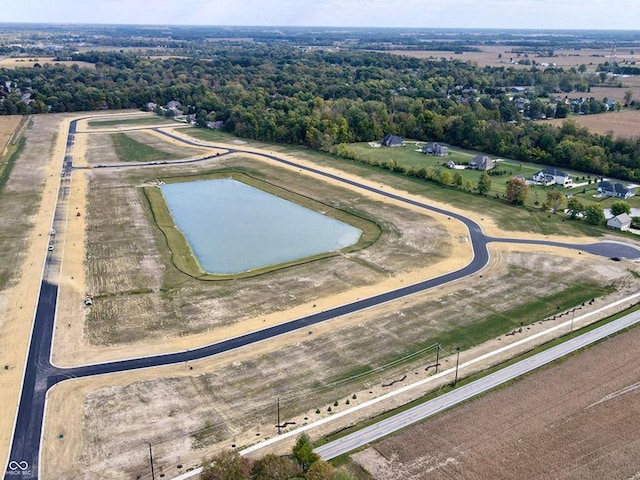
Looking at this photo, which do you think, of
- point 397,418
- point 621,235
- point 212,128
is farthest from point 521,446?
point 212,128

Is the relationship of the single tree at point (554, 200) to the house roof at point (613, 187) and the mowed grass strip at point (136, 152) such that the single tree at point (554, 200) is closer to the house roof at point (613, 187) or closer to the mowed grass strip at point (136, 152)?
the house roof at point (613, 187)

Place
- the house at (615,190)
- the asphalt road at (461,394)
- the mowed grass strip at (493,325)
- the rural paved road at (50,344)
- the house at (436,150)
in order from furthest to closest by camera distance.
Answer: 1. the house at (436,150)
2. the house at (615,190)
3. the mowed grass strip at (493,325)
4. the asphalt road at (461,394)
5. the rural paved road at (50,344)

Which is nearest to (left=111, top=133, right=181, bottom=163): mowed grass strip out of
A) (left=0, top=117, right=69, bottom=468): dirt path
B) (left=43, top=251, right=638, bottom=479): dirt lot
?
(left=0, top=117, right=69, bottom=468): dirt path

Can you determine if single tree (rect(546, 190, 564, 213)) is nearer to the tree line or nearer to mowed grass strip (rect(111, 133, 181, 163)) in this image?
the tree line

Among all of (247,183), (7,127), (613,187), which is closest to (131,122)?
(7,127)

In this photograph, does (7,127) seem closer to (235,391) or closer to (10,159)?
(10,159)

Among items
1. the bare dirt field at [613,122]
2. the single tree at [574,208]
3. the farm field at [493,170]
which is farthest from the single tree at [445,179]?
the bare dirt field at [613,122]

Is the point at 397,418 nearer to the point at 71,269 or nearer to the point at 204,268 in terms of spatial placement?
the point at 204,268
